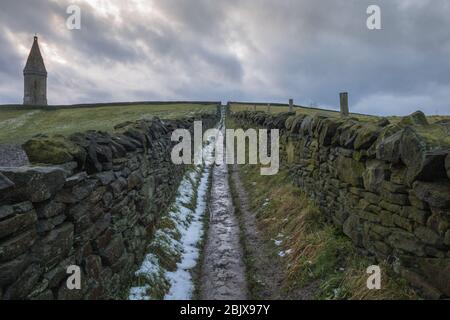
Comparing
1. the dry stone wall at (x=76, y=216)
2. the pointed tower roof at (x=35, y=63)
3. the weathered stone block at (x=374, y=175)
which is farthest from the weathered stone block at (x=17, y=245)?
the pointed tower roof at (x=35, y=63)

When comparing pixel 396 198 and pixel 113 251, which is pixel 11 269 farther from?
pixel 396 198

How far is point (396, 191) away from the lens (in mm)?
4801

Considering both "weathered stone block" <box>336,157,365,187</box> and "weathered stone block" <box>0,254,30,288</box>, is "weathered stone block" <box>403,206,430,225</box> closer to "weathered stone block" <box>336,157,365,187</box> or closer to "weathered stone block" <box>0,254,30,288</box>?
"weathered stone block" <box>336,157,365,187</box>

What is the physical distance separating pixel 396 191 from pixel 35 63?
76404 mm

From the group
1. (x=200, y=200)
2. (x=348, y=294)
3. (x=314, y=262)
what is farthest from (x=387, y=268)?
(x=200, y=200)

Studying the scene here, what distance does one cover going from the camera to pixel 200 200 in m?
11.4

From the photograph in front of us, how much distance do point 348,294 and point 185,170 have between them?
9.12 metres

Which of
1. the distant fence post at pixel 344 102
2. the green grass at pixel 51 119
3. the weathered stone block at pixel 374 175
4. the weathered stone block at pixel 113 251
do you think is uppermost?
the green grass at pixel 51 119

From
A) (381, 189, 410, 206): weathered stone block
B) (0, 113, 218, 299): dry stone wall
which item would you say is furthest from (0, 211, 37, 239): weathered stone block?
(381, 189, 410, 206): weathered stone block

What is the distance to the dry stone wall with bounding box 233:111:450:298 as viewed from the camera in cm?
408

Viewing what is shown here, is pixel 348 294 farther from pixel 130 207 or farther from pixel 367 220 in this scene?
pixel 130 207

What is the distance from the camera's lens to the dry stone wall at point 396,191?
161 inches

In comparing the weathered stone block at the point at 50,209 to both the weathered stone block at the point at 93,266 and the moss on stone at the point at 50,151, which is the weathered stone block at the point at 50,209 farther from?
the weathered stone block at the point at 93,266

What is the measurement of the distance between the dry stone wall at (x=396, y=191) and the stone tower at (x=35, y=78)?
233 ft
